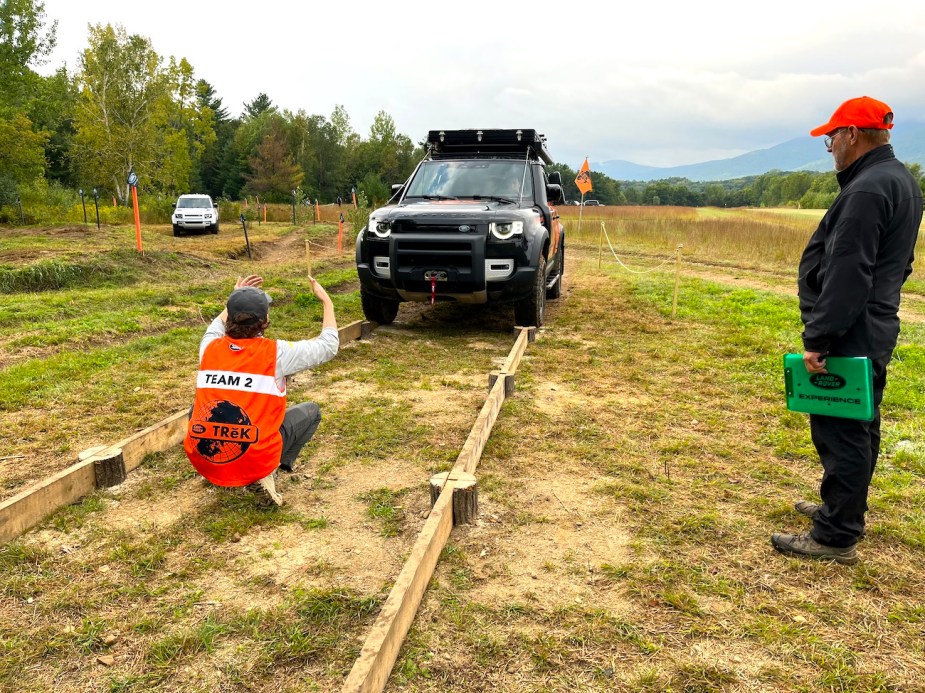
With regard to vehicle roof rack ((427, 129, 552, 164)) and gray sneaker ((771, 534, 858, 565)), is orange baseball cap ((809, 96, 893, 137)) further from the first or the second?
vehicle roof rack ((427, 129, 552, 164))

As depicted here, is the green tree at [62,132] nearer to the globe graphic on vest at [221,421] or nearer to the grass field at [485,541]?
the grass field at [485,541]

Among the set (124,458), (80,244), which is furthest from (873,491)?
(80,244)

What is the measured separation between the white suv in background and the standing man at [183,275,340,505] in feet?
75.3

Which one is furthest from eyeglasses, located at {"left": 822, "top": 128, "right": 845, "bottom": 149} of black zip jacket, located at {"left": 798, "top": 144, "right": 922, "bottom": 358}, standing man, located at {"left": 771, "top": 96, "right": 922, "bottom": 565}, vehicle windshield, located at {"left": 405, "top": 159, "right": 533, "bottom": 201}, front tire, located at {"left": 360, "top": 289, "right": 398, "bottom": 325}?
front tire, located at {"left": 360, "top": 289, "right": 398, "bottom": 325}

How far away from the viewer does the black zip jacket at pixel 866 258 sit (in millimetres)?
2801

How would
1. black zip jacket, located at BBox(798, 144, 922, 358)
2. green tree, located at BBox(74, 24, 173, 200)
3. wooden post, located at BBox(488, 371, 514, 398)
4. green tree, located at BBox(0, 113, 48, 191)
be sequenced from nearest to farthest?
black zip jacket, located at BBox(798, 144, 922, 358) → wooden post, located at BBox(488, 371, 514, 398) → green tree, located at BBox(0, 113, 48, 191) → green tree, located at BBox(74, 24, 173, 200)

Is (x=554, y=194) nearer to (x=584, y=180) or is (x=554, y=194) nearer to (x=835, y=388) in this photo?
(x=835, y=388)

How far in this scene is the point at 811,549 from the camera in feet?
10.2

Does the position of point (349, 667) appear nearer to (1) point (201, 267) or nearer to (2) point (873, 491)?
(2) point (873, 491)

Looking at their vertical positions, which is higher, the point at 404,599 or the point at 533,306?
the point at 533,306

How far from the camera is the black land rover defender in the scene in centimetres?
698

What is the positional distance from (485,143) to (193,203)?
19215mm

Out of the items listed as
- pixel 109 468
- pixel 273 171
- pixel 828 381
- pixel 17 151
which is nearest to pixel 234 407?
pixel 109 468

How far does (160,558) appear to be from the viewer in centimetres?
305
